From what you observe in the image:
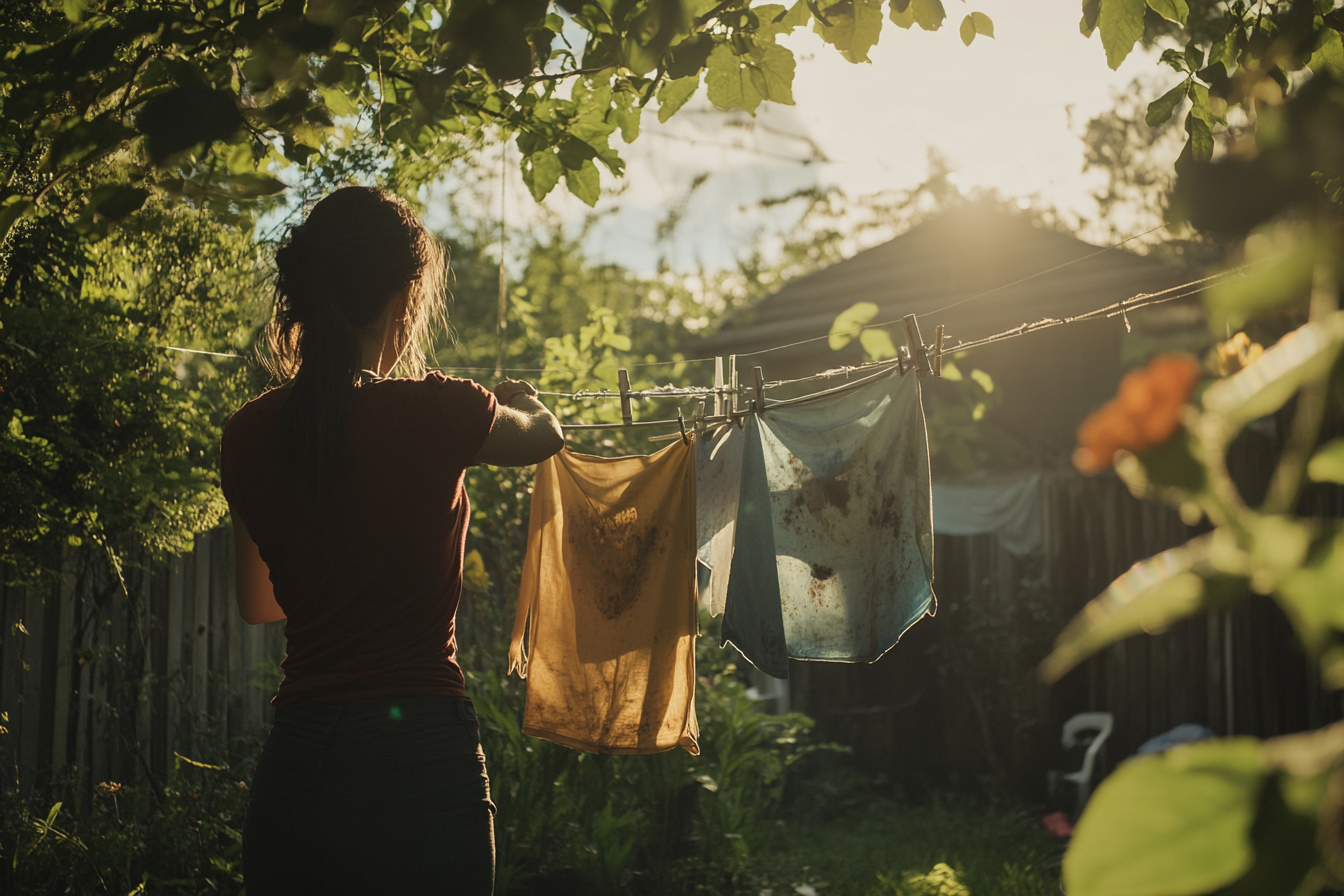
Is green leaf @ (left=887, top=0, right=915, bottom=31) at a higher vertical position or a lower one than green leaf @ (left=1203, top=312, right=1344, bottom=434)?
higher

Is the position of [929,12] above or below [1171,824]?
above

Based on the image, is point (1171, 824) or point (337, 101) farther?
point (337, 101)

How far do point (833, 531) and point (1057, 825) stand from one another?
3902 millimetres

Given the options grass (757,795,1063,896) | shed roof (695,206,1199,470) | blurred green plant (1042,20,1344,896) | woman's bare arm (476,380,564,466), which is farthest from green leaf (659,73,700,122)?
shed roof (695,206,1199,470)

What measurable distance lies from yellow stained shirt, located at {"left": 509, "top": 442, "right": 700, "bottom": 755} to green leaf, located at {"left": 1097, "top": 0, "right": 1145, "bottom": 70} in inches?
59.5

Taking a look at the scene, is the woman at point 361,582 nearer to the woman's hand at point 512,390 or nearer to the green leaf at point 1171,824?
the woman's hand at point 512,390

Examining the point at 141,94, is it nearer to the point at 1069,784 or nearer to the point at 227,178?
the point at 227,178

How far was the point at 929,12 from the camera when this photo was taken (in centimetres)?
185

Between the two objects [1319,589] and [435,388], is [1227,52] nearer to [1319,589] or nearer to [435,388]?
[435,388]

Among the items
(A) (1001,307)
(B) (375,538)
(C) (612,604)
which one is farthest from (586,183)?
(A) (1001,307)

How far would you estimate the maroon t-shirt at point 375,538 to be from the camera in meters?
1.42

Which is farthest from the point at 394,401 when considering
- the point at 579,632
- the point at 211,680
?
the point at 211,680

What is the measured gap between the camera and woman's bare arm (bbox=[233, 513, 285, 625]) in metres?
1.68

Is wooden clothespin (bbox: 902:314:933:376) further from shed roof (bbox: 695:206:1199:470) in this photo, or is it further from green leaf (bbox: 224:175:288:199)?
shed roof (bbox: 695:206:1199:470)
